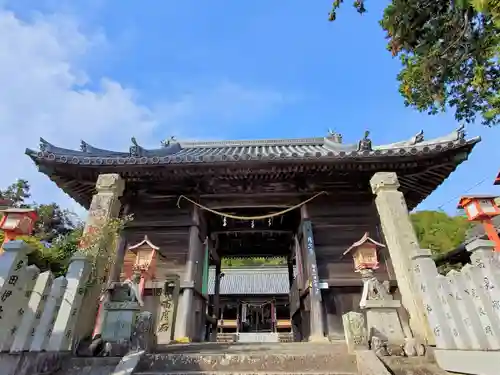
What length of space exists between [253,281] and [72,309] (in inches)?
823

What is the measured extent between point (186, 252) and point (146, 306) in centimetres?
157

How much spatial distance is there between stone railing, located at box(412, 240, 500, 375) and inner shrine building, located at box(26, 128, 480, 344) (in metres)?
1.66

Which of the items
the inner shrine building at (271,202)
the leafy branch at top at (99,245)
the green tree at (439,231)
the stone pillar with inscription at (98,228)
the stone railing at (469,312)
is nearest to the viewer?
the stone railing at (469,312)

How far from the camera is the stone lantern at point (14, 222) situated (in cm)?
570

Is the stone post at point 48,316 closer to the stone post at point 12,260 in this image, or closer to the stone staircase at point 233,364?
the stone staircase at point 233,364

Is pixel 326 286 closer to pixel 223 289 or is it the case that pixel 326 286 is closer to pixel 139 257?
pixel 139 257

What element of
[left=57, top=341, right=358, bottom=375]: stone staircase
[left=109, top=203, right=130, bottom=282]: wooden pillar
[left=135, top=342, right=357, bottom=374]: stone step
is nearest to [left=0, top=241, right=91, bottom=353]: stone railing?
[left=57, top=341, right=358, bottom=375]: stone staircase

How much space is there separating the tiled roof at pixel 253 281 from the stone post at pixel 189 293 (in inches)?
591

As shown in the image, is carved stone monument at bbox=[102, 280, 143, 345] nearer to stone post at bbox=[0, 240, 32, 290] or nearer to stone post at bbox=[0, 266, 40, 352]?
stone post at bbox=[0, 266, 40, 352]

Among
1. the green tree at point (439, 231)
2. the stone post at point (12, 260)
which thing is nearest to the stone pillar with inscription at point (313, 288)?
the stone post at point (12, 260)

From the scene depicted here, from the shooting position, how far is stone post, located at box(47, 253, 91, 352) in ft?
13.9

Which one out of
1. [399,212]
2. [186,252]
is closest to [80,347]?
[186,252]

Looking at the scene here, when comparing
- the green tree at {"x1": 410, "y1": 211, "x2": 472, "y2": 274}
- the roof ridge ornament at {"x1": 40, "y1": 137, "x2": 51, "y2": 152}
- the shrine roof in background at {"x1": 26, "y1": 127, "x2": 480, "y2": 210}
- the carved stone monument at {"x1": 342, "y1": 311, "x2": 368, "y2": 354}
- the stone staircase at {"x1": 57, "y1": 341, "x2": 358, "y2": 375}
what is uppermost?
the green tree at {"x1": 410, "y1": 211, "x2": 472, "y2": 274}

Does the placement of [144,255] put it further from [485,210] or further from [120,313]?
[485,210]
